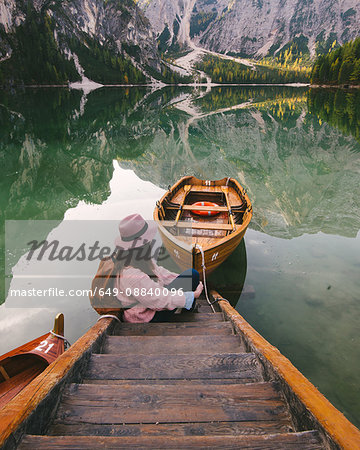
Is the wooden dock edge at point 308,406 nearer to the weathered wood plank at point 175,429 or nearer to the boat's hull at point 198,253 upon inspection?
the weathered wood plank at point 175,429

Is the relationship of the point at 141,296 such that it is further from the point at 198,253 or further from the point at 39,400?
the point at 198,253

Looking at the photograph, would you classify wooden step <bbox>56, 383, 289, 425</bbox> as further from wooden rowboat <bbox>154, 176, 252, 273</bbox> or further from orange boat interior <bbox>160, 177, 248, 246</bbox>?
orange boat interior <bbox>160, 177, 248, 246</bbox>

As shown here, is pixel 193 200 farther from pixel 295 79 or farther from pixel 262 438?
pixel 295 79

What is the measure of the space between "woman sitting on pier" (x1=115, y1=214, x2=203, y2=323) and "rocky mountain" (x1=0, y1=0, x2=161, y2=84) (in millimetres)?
Answer: 86876

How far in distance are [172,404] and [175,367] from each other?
0.66 m

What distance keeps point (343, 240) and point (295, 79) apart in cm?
15260

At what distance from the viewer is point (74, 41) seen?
108 metres

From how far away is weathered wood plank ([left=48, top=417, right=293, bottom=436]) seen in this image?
1677 mm

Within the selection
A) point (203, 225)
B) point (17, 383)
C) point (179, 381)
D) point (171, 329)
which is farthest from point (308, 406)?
point (203, 225)

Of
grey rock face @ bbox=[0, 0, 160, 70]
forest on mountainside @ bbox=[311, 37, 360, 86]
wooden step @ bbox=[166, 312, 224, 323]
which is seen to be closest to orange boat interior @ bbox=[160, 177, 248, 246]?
wooden step @ bbox=[166, 312, 224, 323]

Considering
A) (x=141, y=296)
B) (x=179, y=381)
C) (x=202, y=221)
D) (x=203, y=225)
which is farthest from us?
(x=202, y=221)

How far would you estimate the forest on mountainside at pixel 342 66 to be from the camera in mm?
61487

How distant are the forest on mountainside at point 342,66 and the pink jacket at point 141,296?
254ft

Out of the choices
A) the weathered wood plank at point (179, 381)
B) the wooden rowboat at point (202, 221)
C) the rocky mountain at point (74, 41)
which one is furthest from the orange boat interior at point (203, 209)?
the rocky mountain at point (74, 41)
